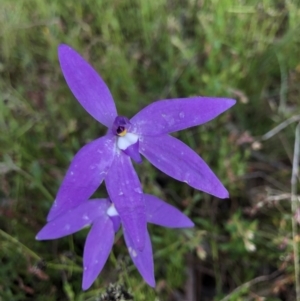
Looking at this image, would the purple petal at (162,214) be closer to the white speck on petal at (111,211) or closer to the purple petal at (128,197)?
the white speck on petal at (111,211)

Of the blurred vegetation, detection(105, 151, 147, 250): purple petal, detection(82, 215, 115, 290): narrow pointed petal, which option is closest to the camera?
detection(105, 151, 147, 250): purple petal

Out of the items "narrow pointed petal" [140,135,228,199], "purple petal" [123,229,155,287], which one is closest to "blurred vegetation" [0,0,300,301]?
"purple petal" [123,229,155,287]

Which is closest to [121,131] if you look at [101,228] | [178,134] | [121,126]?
[121,126]

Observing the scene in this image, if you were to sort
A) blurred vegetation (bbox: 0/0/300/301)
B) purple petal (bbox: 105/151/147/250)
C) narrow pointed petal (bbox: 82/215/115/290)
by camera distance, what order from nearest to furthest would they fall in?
1. purple petal (bbox: 105/151/147/250)
2. narrow pointed petal (bbox: 82/215/115/290)
3. blurred vegetation (bbox: 0/0/300/301)

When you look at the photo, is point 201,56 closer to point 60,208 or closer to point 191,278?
point 191,278

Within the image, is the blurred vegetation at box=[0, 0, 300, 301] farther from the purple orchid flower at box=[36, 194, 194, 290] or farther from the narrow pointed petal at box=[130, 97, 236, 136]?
the narrow pointed petal at box=[130, 97, 236, 136]

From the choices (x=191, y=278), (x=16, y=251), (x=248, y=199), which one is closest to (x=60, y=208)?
(x=16, y=251)

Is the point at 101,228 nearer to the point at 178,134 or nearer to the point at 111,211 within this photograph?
the point at 111,211
